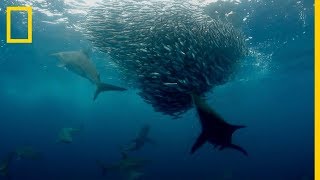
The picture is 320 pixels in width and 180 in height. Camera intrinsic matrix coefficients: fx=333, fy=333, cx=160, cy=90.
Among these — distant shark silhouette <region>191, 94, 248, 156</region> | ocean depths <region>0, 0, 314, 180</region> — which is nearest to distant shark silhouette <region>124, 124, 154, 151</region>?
ocean depths <region>0, 0, 314, 180</region>

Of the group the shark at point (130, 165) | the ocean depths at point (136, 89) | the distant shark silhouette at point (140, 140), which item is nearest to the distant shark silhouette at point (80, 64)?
the ocean depths at point (136, 89)

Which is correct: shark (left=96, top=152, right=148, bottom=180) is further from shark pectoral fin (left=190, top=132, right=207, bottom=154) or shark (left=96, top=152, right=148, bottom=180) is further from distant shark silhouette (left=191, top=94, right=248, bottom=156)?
shark pectoral fin (left=190, top=132, right=207, bottom=154)

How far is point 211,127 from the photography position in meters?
4.37

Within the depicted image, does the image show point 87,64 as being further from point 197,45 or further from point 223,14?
point 223,14

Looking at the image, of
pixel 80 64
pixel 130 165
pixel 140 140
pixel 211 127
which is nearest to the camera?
pixel 211 127

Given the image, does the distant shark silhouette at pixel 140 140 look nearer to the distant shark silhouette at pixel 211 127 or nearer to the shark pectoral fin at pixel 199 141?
the distant shark silhouette at pixel 211 127

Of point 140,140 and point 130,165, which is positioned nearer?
point 140,140

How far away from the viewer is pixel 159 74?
5742mm

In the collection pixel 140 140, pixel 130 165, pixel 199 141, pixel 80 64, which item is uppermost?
pixel 80 64

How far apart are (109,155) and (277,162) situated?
904 inches

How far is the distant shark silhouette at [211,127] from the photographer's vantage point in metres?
4.11

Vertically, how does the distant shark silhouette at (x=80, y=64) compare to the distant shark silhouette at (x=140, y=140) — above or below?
above

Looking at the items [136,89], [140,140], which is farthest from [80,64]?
[140,140]

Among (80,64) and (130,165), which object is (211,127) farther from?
(130,165)
